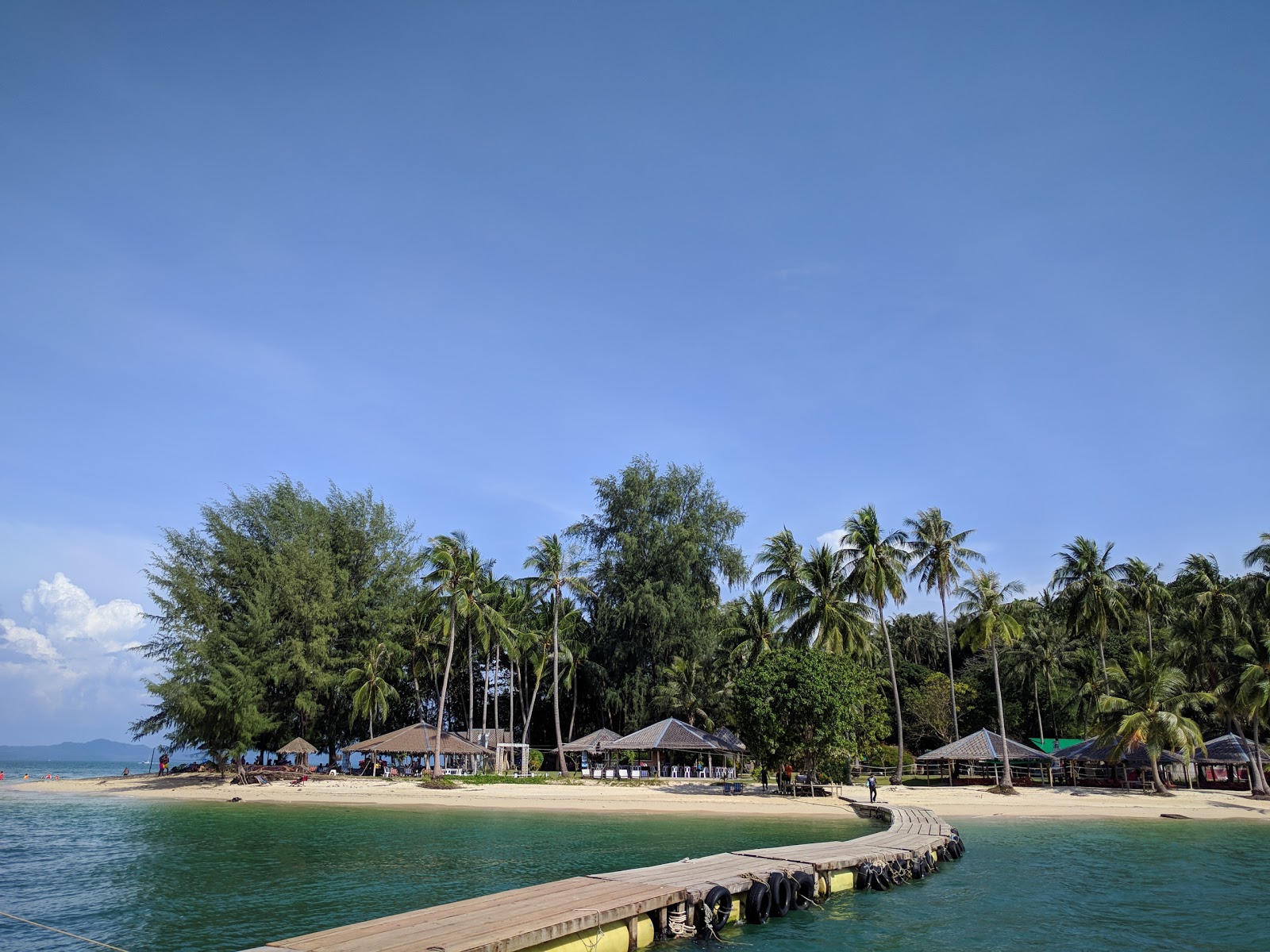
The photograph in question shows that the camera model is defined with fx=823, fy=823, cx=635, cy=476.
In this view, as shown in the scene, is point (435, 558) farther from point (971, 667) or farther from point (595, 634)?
→ point (971, 667)

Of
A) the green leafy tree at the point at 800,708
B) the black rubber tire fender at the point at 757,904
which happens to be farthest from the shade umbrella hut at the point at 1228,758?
the black rubber tire fender at the point at 757,904

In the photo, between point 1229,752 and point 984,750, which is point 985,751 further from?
point 1229,752

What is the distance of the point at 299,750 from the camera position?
4881 centimetres

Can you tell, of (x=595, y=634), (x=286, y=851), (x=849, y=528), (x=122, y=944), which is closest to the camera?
(x=122, y=944)

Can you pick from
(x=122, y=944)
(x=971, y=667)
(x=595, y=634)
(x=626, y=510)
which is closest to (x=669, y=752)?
(x=595, y=634)

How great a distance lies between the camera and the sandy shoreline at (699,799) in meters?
32.0

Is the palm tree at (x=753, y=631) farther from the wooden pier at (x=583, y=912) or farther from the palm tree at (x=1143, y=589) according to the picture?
the wooden pier at (x=583, y=912)

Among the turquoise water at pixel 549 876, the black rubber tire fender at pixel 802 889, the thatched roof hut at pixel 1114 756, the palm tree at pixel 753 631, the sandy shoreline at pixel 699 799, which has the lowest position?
the sandy shoreline at pixel 699 799

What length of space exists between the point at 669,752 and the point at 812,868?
38577 mm

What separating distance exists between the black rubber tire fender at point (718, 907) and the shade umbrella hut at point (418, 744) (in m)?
37.3

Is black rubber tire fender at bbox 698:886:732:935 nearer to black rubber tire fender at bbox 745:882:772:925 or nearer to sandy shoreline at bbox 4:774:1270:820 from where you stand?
black rubber tire fender at bbox 745:882:772:925

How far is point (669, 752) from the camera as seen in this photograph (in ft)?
172

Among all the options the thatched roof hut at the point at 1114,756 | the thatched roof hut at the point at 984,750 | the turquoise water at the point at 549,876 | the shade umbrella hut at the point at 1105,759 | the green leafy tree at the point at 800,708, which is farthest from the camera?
the thatched roof hut at the point at 984,750

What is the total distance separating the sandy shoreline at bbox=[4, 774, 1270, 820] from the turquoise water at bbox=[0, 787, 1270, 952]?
2221 millimetres
